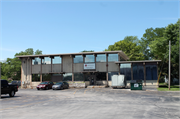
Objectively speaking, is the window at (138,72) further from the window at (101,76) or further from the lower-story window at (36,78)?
the lower-story window at (36,78)

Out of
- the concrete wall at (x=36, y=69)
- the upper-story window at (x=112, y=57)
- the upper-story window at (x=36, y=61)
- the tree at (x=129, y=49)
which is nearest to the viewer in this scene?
the upper-story window at (x=112, y=57)

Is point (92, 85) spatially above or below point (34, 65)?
below

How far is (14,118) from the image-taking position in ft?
32.3

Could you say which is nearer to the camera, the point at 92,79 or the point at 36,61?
the point at 92,79

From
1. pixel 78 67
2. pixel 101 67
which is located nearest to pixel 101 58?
pixel 101 67

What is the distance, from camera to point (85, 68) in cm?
4394

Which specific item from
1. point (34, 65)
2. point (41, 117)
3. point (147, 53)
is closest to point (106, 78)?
point (34, 65)

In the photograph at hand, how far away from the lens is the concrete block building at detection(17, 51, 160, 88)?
41344mm

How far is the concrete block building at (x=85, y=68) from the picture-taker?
41.3 m

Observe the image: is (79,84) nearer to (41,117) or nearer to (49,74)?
(49,74)

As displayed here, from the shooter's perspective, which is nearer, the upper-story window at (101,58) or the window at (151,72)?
the window at (151,72)

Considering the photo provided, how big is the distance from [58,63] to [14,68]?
125 feet

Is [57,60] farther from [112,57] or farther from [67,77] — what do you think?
[112,57]

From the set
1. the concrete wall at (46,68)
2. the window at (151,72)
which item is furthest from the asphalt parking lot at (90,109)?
the concrete wall at (46,68)
